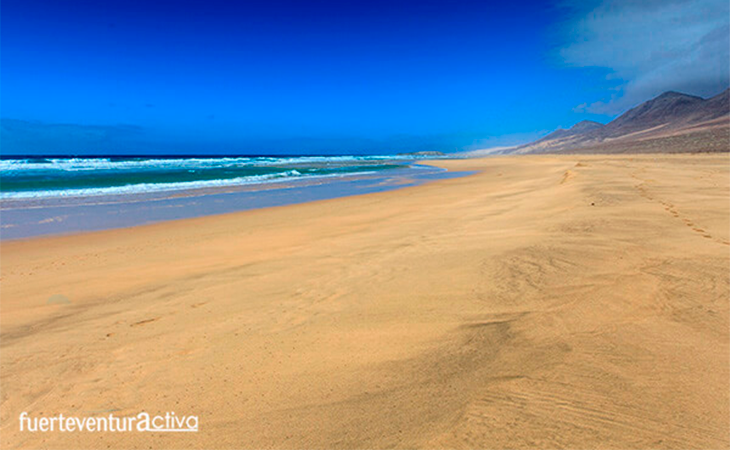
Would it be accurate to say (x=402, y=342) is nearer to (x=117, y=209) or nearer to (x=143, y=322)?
(x=143, y=322)

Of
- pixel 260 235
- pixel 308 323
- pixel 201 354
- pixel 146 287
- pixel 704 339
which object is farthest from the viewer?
pixel 260 235

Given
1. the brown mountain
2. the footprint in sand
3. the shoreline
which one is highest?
the brown mountain

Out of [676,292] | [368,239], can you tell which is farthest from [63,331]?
[676,292]

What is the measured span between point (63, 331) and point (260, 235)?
194 inches

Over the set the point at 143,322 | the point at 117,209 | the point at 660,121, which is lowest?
the point at 143,322

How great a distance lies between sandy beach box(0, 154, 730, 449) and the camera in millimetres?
2182

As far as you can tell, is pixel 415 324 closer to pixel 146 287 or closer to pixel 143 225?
pixel 146 287

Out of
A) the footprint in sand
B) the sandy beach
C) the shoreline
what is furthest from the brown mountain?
the footprint in sand

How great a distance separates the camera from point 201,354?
3.19m

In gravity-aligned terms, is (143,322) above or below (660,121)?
below

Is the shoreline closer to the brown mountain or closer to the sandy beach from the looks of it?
the sandy beach

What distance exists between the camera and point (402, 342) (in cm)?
314

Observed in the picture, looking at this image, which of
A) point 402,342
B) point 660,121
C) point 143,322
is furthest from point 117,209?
point 660,121

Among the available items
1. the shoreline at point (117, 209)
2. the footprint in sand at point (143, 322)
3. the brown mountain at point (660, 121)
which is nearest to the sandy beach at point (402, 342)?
the footprint in sand at point (143, 322)
